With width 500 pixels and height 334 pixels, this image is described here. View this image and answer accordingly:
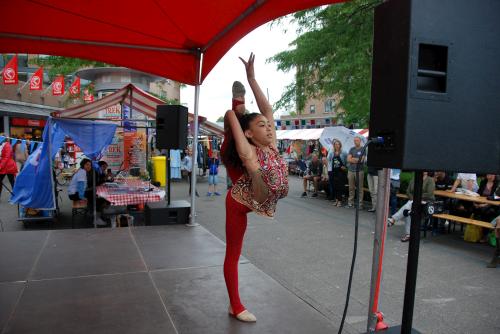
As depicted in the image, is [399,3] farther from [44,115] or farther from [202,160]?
[44,115]

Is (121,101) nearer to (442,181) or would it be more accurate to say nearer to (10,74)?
(442,181)

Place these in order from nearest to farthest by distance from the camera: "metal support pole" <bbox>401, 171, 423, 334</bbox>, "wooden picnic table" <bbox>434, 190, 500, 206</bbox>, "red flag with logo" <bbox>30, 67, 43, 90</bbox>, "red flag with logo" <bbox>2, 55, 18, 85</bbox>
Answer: "metal support pole" <bbox>401, 171, 423, 334</bbox>, "wooden picnic table" <bbox>434, 190, 500, 206</bbox>, "red flag with logo" <bbox>2, 55, 18, 85</bbox>, "red flag with logo" <bbox>30, 67, 43, 90</bbox>

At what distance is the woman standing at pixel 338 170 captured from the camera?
10836mm

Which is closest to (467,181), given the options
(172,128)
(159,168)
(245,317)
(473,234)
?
(473,234)

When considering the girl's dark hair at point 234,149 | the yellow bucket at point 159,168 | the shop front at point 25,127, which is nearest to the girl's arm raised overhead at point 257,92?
the girl's dark hair at point 234,149

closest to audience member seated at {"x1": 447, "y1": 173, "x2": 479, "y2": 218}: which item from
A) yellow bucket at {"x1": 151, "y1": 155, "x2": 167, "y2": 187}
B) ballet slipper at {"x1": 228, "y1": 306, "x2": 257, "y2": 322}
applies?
ballet slipper at {"x1": 228, "y1": 306, "x2": 257, "y2": 322}

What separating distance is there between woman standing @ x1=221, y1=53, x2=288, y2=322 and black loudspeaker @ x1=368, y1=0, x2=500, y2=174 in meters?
1.03

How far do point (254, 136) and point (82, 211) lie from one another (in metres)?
6.80

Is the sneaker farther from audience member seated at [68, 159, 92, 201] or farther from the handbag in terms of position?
audience member seated at [68, 159, 92, 201]

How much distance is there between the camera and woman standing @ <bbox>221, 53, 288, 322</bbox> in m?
2.66

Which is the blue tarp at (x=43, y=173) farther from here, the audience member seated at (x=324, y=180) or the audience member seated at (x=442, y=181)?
the audience member seated at (x=442, y=181)

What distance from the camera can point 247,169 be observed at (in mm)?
2664

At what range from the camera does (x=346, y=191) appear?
11.3 m

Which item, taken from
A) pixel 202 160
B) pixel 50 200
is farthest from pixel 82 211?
pixel 202 160
